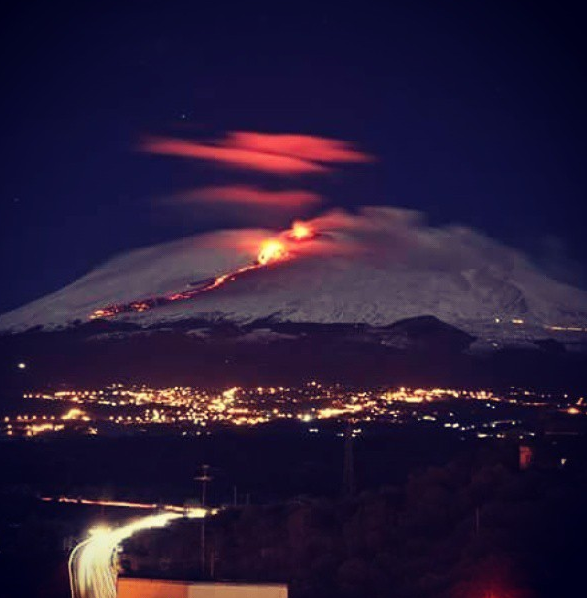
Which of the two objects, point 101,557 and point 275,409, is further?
point 275,409

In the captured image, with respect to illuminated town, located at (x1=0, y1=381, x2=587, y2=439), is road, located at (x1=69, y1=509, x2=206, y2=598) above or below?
below

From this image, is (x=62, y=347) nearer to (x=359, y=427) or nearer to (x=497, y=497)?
(x=359, y=427)

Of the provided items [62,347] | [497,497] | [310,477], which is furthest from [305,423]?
[497,497]

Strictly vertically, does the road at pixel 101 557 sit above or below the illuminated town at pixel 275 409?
below

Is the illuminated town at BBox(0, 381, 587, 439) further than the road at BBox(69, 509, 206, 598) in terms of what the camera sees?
Yes

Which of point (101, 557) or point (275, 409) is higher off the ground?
point (275, 409)
